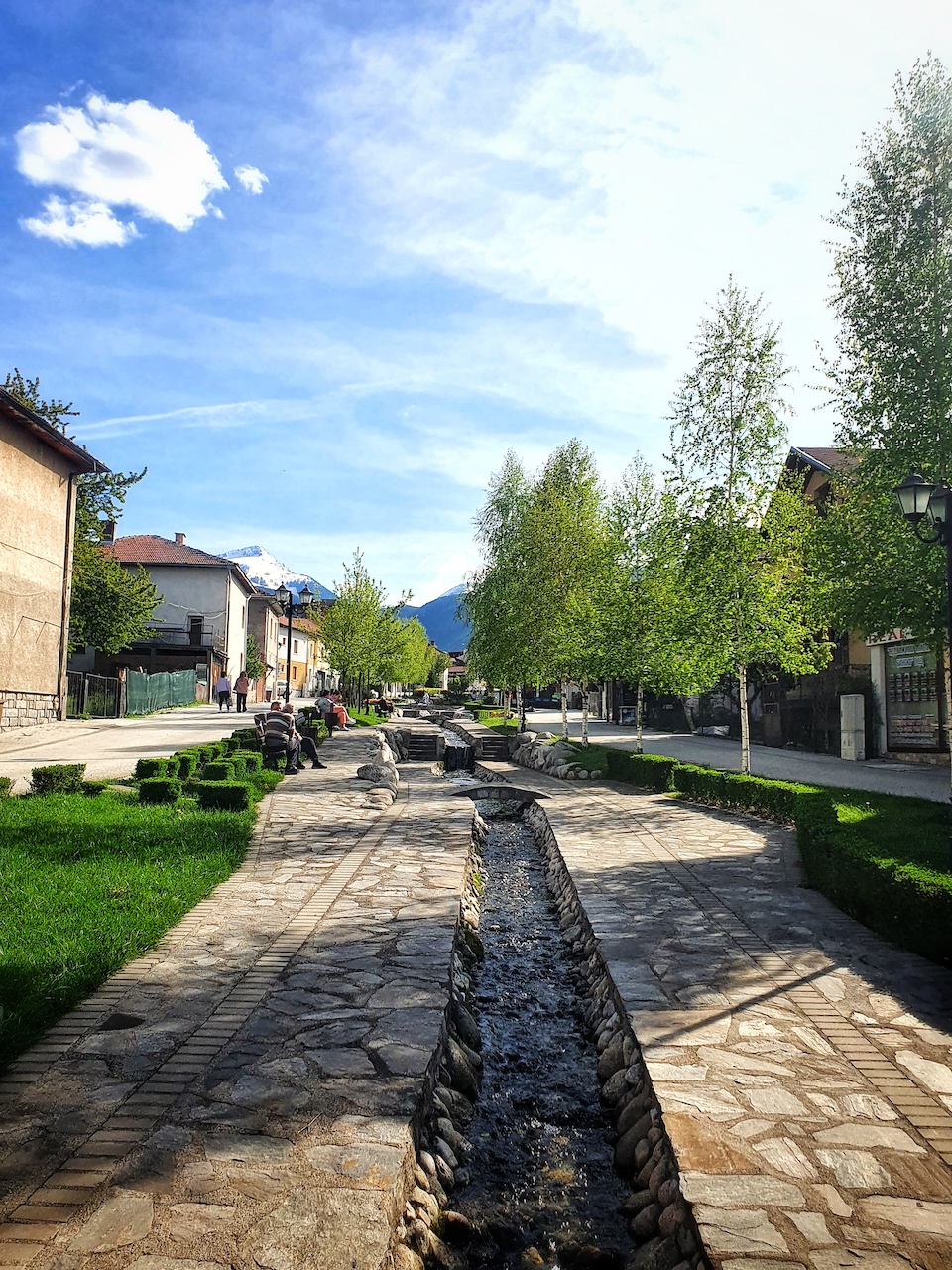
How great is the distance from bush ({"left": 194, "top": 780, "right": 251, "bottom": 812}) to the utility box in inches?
764

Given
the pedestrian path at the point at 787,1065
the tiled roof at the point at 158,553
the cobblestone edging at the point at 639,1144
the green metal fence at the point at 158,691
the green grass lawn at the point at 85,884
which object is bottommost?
the cobblestone edging at the point at 639,1144

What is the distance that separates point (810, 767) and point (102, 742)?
59.1 feet

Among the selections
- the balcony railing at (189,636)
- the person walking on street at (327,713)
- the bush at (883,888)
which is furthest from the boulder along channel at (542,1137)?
the balcony railing at (189,636)

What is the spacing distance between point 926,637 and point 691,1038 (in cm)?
1020

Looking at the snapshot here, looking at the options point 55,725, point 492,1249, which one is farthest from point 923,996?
point 55,725

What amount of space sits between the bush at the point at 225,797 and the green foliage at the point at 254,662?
45297 millimetres

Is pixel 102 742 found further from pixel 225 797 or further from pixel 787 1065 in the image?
pixel 787 1065

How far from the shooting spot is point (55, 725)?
25.5 metres

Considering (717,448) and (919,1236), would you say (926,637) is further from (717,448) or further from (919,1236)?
(919,1236)

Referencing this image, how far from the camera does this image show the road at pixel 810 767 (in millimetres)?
17422

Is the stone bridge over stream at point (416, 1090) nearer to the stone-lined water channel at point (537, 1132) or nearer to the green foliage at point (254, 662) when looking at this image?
the stone-lined water channel at point (537, 1132)

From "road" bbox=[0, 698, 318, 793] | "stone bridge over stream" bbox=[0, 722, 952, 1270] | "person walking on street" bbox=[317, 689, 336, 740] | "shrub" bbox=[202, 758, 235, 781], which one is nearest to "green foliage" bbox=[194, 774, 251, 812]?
"shrub" bbox=[202, 758, 235, 781]

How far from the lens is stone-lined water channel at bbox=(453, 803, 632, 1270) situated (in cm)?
384

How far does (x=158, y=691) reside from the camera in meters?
36.7
